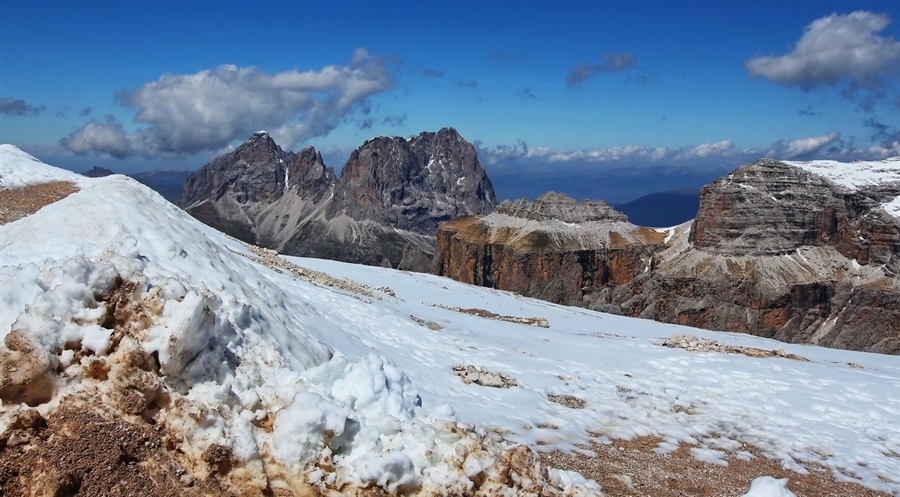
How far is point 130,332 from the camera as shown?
7844mm

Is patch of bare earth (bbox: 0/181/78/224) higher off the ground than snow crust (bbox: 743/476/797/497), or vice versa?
patch of bare earth (bbox: 0/181/78/224)

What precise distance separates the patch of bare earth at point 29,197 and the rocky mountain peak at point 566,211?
10294cm

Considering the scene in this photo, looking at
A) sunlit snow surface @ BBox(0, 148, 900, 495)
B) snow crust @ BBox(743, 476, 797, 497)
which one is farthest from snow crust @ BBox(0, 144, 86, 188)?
snow crust @ BBox(743, 476, 797, 497)

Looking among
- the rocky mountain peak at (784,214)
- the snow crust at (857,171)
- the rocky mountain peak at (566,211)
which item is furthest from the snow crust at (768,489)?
the rocky mountain peak at (566,211)

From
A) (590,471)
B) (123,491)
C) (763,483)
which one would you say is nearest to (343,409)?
(123,491)

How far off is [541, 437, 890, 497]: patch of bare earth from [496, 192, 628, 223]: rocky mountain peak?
355ft

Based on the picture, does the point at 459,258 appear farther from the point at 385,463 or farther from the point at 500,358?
the point at 385,463

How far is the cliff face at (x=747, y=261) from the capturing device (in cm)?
8438

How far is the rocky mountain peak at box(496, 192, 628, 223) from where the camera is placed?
11962cm

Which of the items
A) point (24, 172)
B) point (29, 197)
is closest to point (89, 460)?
point (29, 197)

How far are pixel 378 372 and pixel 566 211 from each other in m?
114

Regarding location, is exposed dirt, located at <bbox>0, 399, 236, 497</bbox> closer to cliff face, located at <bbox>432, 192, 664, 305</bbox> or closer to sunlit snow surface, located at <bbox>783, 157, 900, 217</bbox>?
cliff face, located at <bbox>432, 192, 664, 305</bbox>

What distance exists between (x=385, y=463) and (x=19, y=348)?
4.36m

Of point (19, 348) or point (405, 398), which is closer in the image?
point (19, 348)
